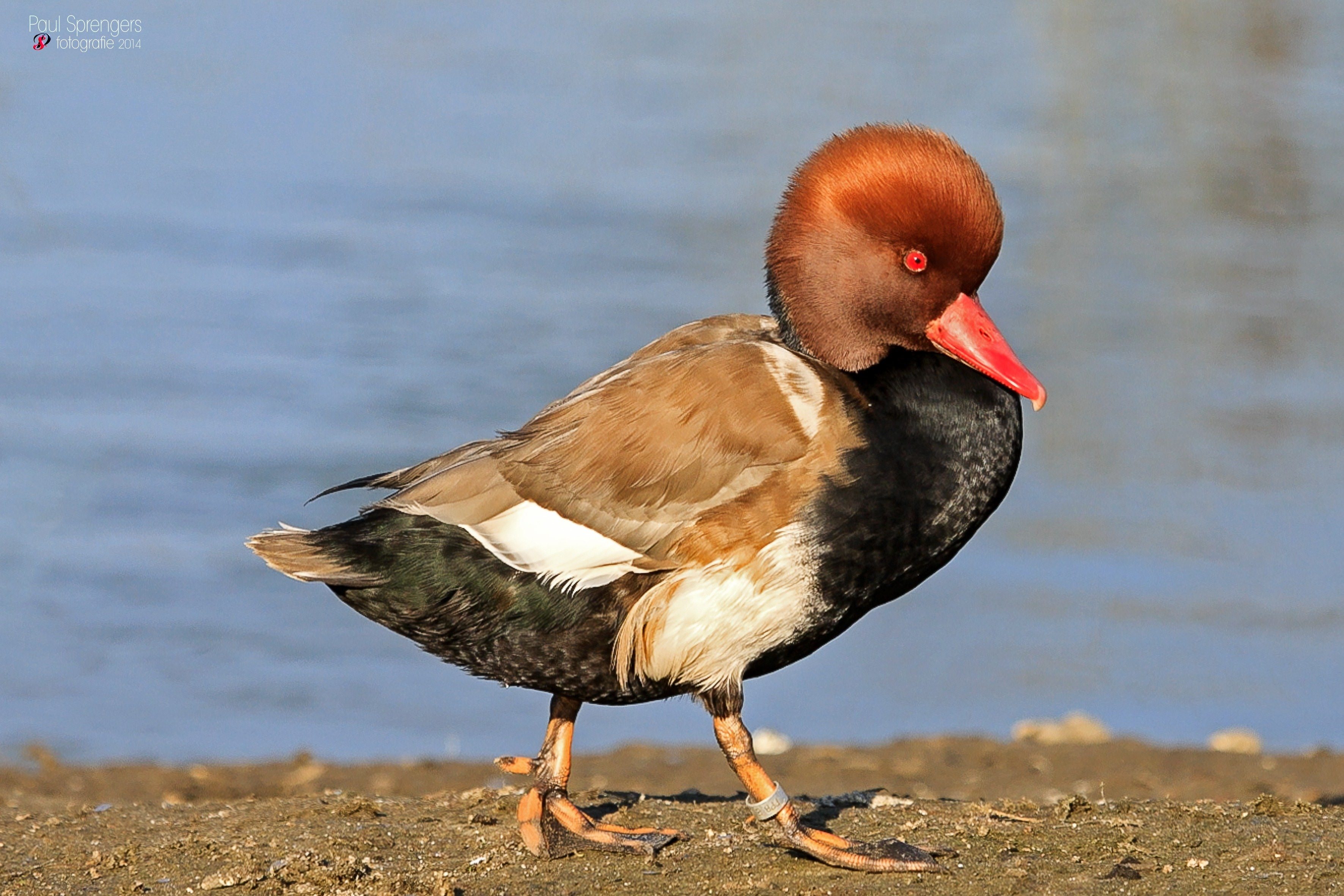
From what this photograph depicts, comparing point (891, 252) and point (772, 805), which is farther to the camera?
point (891, 252)

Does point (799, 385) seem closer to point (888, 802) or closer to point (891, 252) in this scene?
point (891, 252)

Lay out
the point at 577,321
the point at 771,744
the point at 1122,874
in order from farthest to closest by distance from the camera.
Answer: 1. the point at 577,321
2. the point at 771,744
3. the point at 1122,874

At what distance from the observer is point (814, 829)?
14.9 ft

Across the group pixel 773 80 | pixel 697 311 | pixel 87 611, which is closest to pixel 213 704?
pixel 87 611

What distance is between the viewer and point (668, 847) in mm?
4629

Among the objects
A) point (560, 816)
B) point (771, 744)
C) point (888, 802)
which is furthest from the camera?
point (771, 744)

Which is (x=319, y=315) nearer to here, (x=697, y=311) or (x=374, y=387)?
(x=374, y=387)

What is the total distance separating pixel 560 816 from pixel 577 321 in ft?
20.8

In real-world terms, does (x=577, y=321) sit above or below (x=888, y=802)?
above

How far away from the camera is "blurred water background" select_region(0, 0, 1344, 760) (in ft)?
25.4

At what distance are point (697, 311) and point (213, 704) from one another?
4.50m

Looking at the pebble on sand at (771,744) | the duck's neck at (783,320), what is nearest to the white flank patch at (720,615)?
the duck's neck at (783,320)

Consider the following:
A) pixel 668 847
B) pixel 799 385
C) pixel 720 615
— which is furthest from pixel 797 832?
pixel 799 385

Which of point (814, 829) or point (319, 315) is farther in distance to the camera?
point (319, 315)
